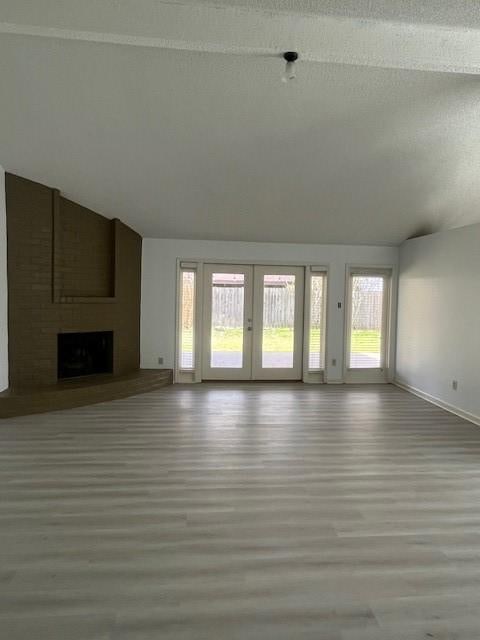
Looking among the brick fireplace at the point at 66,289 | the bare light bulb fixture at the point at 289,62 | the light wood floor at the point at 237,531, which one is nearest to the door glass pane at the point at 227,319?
the brick fireplace at the point at 66,289

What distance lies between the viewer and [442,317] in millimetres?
5785

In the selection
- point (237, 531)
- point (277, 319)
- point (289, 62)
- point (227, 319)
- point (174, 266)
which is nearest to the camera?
point (237, 531)

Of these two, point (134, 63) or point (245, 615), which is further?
point (134, 63)

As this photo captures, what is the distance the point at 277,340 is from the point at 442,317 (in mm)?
2577

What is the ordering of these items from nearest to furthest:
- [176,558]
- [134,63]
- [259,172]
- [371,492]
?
[176,558] < [371,492] < [134,63] < [259,172]

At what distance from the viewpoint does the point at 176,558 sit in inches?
90.0

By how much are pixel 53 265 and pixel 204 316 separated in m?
2.46

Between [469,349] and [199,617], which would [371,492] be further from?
[469,349]

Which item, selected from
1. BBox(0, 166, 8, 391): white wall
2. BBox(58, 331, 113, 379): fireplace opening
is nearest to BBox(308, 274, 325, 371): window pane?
BBox(58, 331, 113, 379): fireplace opening

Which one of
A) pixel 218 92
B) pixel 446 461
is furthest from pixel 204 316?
pixel 446 461

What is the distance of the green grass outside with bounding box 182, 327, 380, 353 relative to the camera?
281 inches

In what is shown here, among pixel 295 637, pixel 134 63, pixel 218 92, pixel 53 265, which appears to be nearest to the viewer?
pixel 295 637

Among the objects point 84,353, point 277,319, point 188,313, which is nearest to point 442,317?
point 277,319

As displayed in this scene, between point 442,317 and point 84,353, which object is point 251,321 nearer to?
point 84,353
